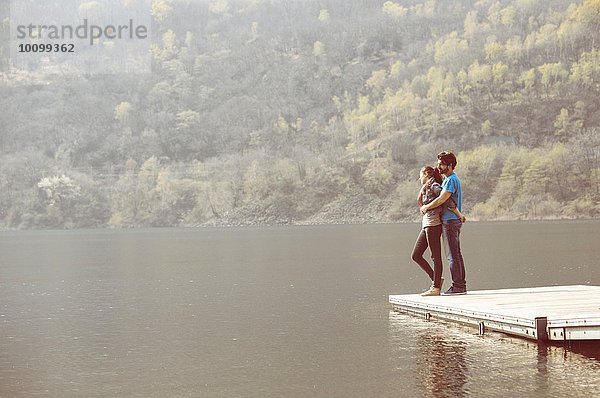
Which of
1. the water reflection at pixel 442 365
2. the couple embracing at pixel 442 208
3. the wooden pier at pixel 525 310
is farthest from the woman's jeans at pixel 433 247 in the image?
the water reflection at pixel 442 365

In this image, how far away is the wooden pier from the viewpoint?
42.5 ft

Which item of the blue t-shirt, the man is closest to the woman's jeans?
the man

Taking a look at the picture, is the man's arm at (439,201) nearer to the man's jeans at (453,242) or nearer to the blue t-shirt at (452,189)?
the blue t-shirt at (452,189)

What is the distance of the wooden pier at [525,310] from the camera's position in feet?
42.5

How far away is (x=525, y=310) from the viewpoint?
1427cm

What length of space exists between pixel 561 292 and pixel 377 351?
6.18 meters

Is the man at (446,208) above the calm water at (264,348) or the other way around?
above

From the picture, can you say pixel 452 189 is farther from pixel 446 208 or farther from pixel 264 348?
pixel 264 348

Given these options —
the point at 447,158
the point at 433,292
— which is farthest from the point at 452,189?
the point at 433,292

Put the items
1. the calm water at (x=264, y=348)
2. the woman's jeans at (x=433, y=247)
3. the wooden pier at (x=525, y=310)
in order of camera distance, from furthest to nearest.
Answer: the woman's jeans at (x=433, y=247)
the wooden pier at (x=525, y=310)
the calm water at (x=264, y=348)

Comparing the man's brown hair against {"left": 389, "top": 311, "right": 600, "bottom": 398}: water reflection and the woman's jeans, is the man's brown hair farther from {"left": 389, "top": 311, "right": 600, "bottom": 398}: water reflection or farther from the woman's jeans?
{"left": 389, "top": 311, "right": 600, "bottom": 398}: water reflection

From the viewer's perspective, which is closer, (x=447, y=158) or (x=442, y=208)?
(x=447, y=158)

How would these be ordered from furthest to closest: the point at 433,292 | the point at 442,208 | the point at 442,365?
the point at 433,292
the point at 442,208
the point at 442,365

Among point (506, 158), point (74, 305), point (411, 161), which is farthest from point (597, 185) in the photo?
point (74, 305)
